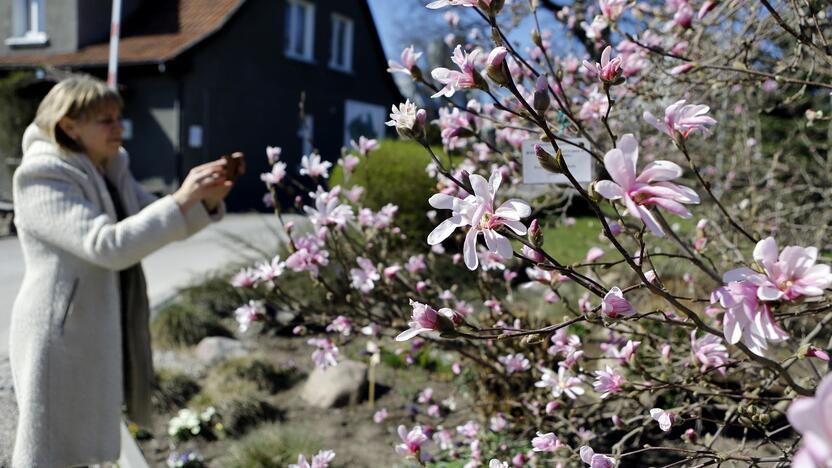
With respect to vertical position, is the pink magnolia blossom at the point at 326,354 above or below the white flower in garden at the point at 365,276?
below

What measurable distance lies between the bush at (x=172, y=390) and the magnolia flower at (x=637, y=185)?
3.38 metres

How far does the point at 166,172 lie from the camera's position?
39.7ft

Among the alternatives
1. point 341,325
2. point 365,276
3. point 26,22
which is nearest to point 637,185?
point 365,276

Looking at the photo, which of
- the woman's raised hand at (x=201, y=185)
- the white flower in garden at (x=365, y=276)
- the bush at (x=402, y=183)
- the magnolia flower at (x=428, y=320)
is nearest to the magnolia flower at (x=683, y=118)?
the magnolia flower at (x=428, y=320)

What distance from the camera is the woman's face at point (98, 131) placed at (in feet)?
7.70

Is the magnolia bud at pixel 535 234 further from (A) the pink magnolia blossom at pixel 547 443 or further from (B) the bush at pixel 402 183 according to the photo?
(B) the bush at pixel 402 183

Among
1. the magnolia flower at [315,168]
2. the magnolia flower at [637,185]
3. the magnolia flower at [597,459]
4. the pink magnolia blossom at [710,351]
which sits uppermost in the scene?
the magnolia flower at [637,185]

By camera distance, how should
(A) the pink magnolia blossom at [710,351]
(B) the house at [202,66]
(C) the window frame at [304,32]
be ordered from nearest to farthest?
(A) the pink magnolia blossom at [710,351] < (B) the house at [202,66] < (C) the window frame at [304,32]

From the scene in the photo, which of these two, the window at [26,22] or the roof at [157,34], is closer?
the roof at [157,34]

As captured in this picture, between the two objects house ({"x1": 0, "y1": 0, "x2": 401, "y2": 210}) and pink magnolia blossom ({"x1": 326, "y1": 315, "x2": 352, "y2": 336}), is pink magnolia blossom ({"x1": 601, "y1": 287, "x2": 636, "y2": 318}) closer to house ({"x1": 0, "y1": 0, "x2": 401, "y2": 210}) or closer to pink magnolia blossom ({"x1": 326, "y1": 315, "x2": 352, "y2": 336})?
pink magnolia blossom ({"x1": 326, "y1": 315, "x2": 352, "y2": 336})

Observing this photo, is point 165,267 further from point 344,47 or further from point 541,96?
point 344,47

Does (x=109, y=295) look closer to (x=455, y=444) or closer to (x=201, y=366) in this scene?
(x=455, y=444)

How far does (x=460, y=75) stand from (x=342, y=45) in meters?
15.3

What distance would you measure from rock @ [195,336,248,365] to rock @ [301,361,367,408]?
776 mm
